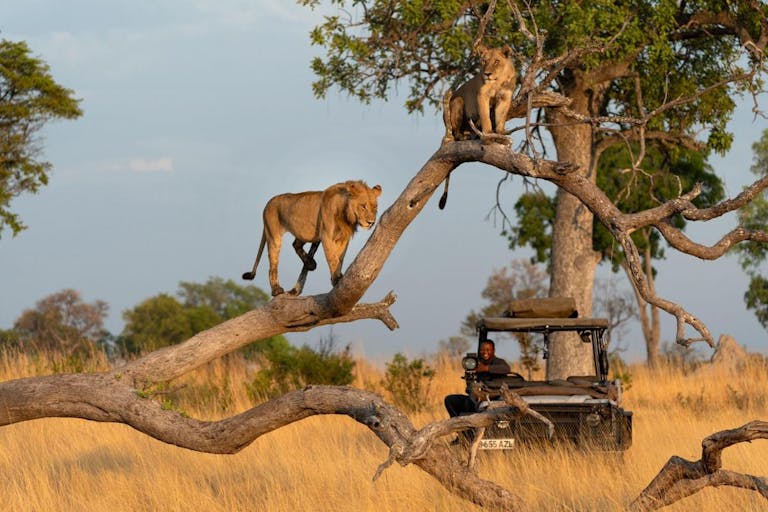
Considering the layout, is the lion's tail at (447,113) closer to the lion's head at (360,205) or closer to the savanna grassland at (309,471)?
the lion's head at (360,205)

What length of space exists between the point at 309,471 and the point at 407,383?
7.16 m

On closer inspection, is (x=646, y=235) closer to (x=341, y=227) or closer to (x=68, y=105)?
(x=68, y=105)

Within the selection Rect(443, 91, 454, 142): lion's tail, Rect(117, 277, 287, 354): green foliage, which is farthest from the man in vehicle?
Rect(117, 277, 287, 354): green foliage

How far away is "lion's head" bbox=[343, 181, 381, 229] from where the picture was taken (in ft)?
29.1

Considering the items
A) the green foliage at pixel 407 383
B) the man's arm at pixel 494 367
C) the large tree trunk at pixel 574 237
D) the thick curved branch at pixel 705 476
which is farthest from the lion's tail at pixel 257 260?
the large tree trunk at pixel 574 237

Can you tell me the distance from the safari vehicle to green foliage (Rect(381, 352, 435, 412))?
6.45m

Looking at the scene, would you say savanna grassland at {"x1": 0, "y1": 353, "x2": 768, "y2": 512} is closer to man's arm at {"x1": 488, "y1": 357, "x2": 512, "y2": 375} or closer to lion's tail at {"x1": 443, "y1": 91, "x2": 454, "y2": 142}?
man's arm at {"x1": 488, "y1": 357, "x2": 512, "y2": 375}

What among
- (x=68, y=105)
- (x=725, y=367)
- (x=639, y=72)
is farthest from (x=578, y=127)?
(x=68, y=105)

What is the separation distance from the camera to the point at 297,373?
60.1 feet

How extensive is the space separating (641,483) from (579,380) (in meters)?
1.38

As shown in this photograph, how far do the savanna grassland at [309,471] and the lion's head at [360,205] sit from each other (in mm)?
1926

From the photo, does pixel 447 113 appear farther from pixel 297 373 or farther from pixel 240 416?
pixel 297 373

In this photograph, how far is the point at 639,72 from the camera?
58.3ft

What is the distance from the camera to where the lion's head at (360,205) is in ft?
29.1
